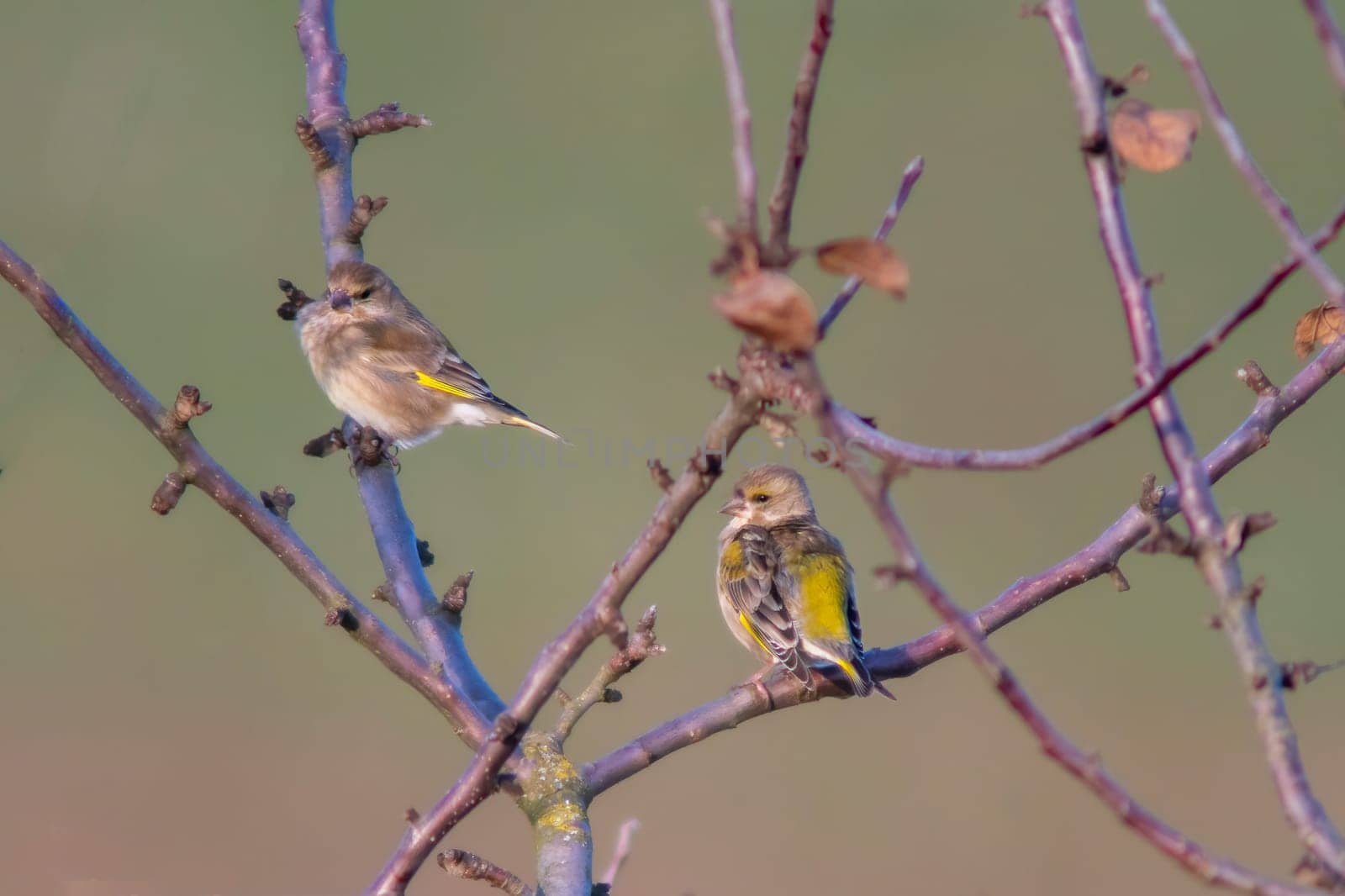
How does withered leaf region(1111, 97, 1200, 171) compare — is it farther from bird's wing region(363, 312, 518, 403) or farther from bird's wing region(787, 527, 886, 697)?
bird's wing region(363, 312, 518, 403)

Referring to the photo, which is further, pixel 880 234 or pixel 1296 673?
pixel 880 234

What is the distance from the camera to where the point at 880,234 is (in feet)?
5.53

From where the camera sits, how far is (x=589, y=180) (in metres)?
11.4

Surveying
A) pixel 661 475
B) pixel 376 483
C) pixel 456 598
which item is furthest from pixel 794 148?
pixel 376 483

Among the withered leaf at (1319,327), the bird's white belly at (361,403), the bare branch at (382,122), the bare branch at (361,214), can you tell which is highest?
the bird's white belly at (361,403)

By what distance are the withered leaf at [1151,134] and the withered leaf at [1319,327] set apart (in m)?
0.83

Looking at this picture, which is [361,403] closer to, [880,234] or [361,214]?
[361,214]

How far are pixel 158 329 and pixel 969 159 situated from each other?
252 inches

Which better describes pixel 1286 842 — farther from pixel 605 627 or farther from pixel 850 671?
pixel 605 627

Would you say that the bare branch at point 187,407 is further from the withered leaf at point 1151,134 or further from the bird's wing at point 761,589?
the bird's wing at point 761,589

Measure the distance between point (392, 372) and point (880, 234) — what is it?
555 centimetres

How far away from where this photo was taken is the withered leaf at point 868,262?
1.34 metres

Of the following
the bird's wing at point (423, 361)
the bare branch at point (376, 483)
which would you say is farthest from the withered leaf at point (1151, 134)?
the bird's wing at point (423, 361)

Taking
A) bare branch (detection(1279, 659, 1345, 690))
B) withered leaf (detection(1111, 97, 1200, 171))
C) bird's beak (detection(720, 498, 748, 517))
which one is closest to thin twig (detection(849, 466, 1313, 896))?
bare branch (detection(1279, 659, 1345, 690))
